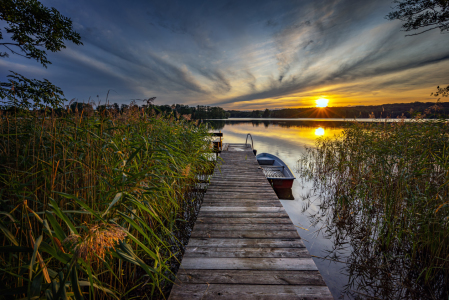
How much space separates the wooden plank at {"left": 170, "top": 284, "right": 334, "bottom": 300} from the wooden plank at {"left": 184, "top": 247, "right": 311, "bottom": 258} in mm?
441

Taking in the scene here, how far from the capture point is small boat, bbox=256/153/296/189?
6.26 meters

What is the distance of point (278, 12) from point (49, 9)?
522 inches

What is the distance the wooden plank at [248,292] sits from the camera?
5.32 ft

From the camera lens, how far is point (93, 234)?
0.82 metres

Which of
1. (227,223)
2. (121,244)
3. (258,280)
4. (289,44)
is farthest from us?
(289,44)

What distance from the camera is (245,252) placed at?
7.34ft

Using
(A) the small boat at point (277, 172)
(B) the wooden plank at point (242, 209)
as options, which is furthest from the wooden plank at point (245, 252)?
(A) the small boat at point (277, 172)

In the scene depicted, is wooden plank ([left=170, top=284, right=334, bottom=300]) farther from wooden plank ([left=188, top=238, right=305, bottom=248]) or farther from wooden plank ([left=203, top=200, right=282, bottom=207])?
wooden plank ([left=203, top=200, right=282, bottom=207])

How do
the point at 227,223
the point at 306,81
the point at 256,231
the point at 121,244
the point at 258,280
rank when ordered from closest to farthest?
the point at 121,244, the point at 258,280, the point at 256,231, the point at 227,223, the point at 306,81

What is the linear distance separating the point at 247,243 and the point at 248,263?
1.22ft

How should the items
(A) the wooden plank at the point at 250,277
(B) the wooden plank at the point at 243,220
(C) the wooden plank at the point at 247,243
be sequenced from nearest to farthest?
(A) the wooden plank at the point at 250,277 < (C) the wooden plank at the point at 247,243 < (B) the wooden plank at the point at 243,220

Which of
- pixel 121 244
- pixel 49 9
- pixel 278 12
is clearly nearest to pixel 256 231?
pixel 121 244

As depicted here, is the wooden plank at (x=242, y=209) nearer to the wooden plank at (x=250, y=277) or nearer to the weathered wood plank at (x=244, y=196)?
the weathered wood plank at (x=244, y=196)

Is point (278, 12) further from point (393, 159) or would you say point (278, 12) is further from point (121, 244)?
point (121, 244)
